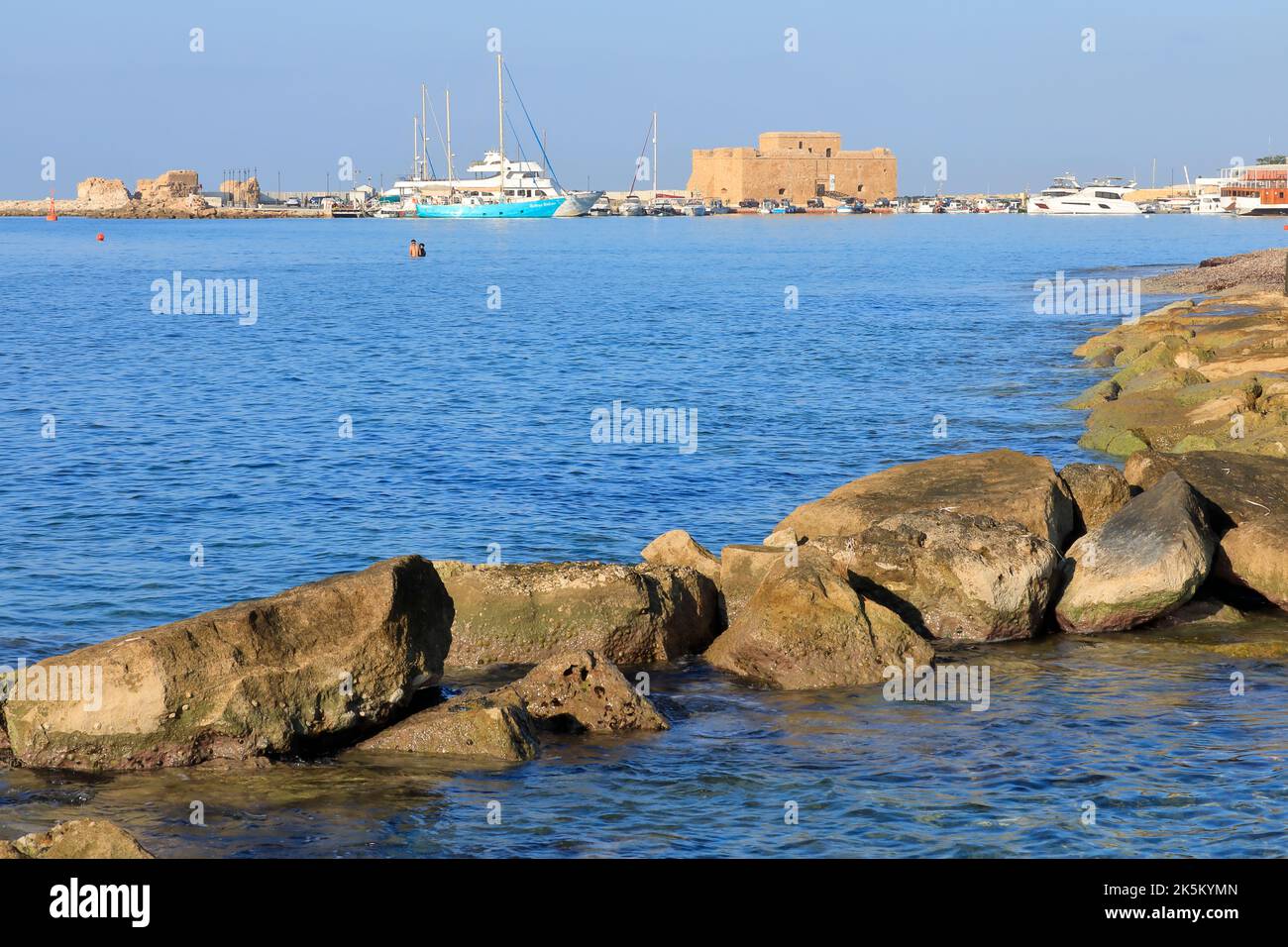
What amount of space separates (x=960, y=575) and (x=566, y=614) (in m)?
3.95

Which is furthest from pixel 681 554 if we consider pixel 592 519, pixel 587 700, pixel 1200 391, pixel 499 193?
pixel 499 193

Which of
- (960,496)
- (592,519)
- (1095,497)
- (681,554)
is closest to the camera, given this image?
(681,554)

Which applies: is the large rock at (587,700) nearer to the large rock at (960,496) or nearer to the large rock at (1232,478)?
the large rock at (960,496)

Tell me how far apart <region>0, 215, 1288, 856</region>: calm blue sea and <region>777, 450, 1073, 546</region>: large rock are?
189 centimetres

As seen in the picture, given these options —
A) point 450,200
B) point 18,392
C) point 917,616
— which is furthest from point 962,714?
point 450,200

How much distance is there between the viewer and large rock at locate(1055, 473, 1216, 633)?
13938 mm

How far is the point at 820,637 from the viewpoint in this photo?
13.0 meters

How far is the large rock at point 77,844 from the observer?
26.0 ft

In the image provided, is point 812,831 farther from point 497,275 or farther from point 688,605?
point 497,275

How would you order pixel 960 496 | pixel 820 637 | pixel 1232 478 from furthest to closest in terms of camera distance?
pixel 1232 478
pixel 960 496
pixel 820 637

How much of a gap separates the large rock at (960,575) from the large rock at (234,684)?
5235 millimetres

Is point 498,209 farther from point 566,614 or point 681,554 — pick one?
point 566,614

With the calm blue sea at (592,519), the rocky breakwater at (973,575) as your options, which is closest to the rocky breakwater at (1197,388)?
the calm blue sea at (592,519)

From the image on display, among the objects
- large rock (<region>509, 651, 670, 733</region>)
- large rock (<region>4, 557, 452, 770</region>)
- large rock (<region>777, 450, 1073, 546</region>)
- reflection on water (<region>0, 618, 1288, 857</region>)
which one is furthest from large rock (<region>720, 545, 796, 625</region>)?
large rock (<region>4, 557, 452, 770</region>)
